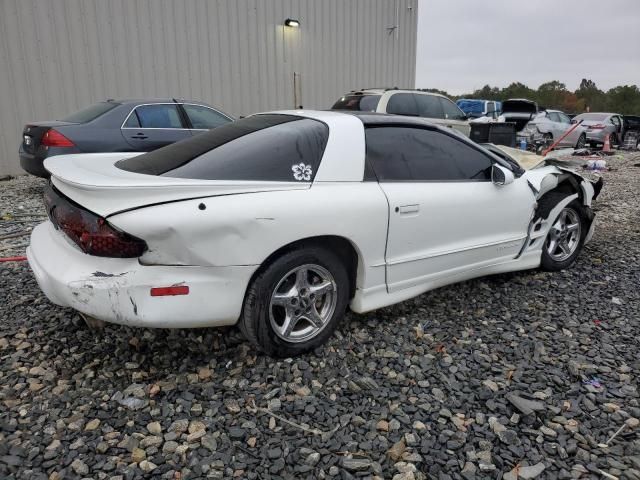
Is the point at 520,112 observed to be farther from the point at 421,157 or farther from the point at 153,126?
the point at 421,157

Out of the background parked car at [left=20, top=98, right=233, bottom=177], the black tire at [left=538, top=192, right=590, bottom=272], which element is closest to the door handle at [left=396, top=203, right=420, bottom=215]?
the black tire at [left=538, top=192, right=590, bottom=272]

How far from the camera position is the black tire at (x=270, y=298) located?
2354 mm

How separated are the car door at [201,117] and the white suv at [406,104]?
2.64 meters

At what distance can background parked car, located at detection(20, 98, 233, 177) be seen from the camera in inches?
241

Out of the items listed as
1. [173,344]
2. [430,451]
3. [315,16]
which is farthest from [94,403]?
[315,16]

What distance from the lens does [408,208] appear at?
9.11 ft

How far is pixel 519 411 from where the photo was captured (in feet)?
7.23

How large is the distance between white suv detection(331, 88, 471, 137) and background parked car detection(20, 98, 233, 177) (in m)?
3.15

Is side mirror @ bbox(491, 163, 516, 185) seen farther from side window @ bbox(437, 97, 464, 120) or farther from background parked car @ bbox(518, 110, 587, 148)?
background parked car @ bbox(518, 110, 587, 148)

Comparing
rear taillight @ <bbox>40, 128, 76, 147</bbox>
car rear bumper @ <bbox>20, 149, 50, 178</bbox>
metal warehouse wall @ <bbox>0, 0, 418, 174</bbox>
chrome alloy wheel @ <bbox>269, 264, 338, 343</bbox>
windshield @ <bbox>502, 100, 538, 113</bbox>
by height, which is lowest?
chrome alloy wheel @ <bbox>269, 264, 338, 343</bbox>

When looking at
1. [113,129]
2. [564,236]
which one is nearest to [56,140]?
[113,129]

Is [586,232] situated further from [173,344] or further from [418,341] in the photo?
[173,344]

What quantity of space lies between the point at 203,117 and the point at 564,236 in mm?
5596

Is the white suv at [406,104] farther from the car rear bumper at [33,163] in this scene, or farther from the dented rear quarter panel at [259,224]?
the dented rear quarter panel at [259,224]
